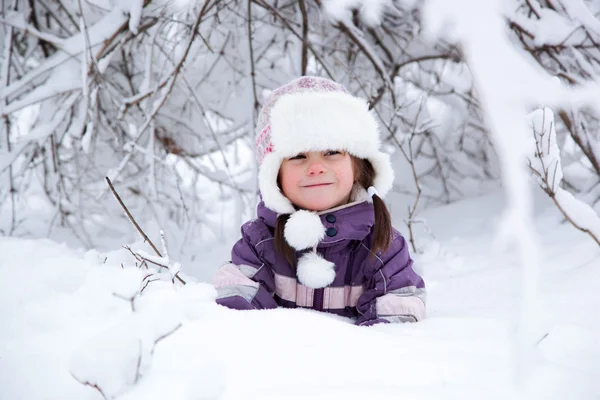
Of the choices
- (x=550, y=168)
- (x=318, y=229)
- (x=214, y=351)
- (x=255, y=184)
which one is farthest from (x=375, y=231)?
(x=255, y=184)

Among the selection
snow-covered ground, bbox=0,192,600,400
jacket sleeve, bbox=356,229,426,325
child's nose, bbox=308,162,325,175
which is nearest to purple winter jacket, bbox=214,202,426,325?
jacket sleeve, bbox=356,229,426,325

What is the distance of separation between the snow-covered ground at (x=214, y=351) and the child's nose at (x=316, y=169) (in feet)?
2.12

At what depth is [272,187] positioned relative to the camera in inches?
63.7

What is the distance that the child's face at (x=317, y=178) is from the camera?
1.59m

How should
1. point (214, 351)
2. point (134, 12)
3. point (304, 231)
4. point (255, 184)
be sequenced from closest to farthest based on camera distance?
point (214, 351) → point (304, 231) → point (134, 12) → point (255, 184)

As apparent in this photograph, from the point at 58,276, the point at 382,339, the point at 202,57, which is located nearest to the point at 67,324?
the point at 58,276

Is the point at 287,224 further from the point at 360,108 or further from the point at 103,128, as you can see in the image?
the point at 103,128

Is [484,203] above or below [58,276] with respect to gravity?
below

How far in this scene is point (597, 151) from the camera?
6.37 ft

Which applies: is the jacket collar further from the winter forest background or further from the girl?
the winter forest background

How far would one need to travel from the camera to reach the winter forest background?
0.62 m

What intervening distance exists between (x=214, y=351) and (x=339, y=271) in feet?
2.97

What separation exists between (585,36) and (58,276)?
6.44 feet

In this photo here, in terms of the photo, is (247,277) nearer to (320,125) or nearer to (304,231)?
(304,231)
